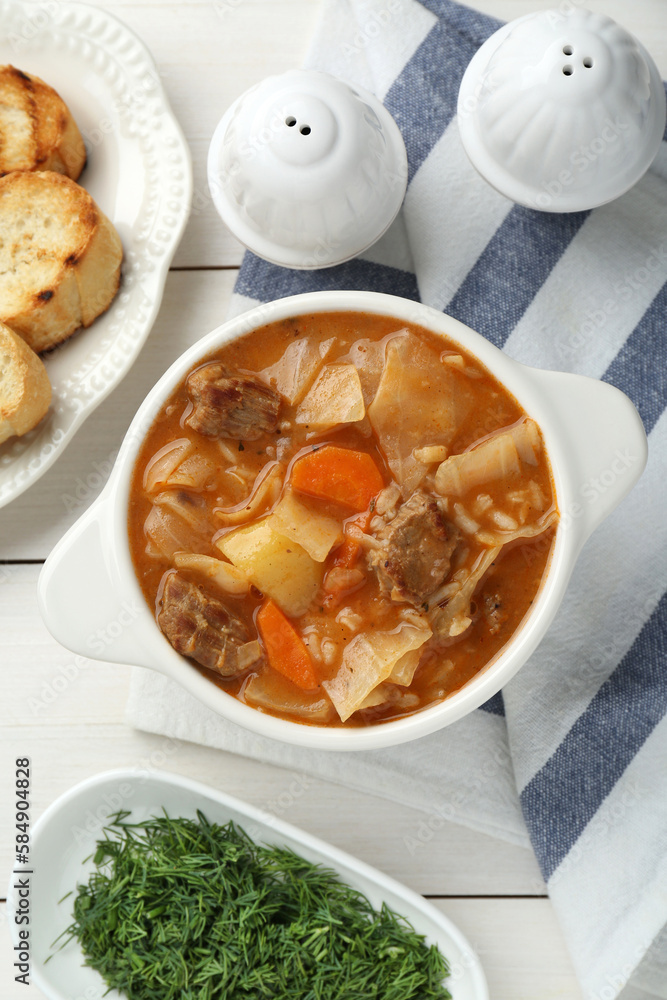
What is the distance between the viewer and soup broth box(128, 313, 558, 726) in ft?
7.00

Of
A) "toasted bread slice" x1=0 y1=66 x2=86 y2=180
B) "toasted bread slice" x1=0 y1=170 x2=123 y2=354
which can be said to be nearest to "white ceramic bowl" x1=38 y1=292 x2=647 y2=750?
"toasted bread slice" x1=0 y1=170 x2=123 y2=354

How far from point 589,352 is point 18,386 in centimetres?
175

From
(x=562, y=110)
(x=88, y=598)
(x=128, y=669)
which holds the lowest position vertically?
(x=128, y=669)

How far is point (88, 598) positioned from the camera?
2.18 meters

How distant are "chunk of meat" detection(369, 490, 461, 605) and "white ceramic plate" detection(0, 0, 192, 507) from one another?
109cm

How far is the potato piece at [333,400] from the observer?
212 cm

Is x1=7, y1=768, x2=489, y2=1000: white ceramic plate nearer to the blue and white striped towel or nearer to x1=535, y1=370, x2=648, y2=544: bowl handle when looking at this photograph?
the blue and white striped towel

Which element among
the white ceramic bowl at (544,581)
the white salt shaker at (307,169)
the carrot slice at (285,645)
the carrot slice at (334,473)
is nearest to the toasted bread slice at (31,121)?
the white salt shaker at (307,169)

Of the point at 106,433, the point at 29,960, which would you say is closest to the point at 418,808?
the point at 29,960

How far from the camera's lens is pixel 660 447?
2.60m

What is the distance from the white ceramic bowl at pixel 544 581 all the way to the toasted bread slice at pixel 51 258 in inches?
26.4

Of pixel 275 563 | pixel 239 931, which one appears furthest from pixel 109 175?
pixel 239 931

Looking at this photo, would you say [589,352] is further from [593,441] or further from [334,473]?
[334,473]

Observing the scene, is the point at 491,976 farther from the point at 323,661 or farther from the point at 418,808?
the point at 323,661
